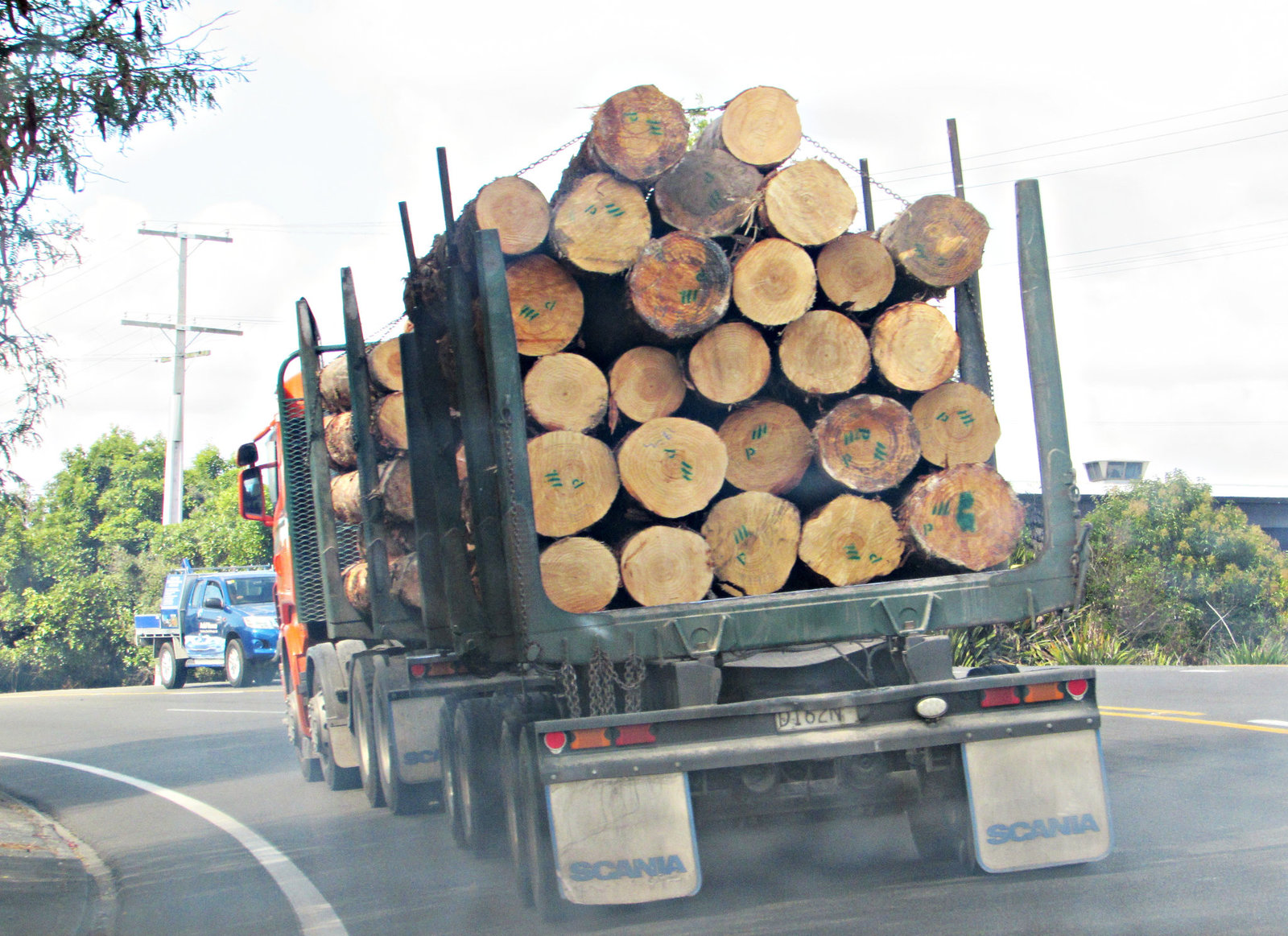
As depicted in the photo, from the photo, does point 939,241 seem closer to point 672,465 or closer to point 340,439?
point 672,465

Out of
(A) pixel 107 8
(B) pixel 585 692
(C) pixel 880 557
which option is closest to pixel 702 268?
(C) pixel 880 557

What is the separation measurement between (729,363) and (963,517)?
120 centimetres

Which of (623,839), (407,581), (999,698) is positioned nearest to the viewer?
(623,839)

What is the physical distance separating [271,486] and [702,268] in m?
7.18

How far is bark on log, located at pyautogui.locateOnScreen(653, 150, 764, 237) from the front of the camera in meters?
5.69

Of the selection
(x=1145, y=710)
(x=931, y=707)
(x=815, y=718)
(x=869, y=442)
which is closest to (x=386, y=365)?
(x=869, y=442)

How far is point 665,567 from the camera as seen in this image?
17.7 ft

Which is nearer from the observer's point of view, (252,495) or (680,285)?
(680,285)

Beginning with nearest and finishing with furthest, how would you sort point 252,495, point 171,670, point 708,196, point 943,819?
point 708,196, point 943,819, point 252,495, point 171,670

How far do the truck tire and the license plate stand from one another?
2293cm

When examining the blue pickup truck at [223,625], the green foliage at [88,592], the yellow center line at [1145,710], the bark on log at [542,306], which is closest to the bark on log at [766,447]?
the bark on log at [542,306]

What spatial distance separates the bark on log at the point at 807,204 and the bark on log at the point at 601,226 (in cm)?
58

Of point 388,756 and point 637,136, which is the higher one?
point 637,136

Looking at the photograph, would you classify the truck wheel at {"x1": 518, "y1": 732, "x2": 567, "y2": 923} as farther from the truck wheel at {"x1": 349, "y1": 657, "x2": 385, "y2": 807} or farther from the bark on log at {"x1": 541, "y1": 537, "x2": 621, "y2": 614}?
the truck wheel at {"x1": 349, "y1": 657, "x2": 385, "y2": 807}
